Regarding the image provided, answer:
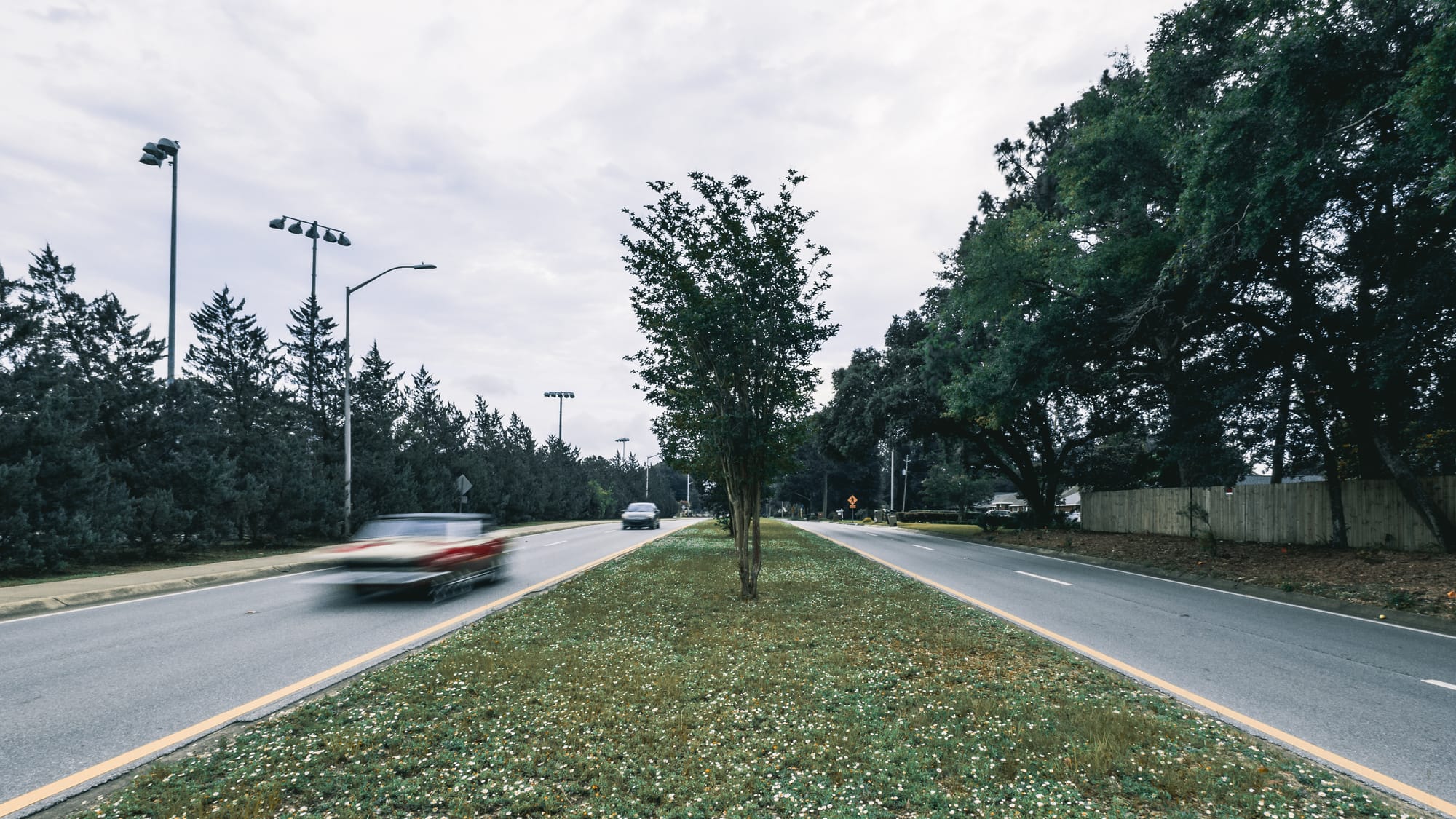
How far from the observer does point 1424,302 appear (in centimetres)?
1176

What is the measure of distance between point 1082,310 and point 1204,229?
5.73m

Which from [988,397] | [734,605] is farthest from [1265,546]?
[734,605]

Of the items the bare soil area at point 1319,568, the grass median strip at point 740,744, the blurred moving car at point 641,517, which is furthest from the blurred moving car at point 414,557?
the blurred moving car at point 641,517

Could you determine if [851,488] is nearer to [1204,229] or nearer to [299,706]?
[1204,229]

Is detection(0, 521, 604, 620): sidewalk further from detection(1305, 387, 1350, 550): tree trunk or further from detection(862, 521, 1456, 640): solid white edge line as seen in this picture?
detection(1305, 387, 1350, 550): tree trunk

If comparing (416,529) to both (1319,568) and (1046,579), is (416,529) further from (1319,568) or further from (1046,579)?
(1319,568)

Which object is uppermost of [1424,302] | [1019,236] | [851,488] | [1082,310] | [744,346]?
[1019,236]

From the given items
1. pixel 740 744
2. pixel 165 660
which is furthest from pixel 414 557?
pixel 740 744

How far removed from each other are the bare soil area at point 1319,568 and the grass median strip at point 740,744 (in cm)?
842

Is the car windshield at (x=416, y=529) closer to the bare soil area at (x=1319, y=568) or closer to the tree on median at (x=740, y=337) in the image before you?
the tree on median at (x=740, y=337)

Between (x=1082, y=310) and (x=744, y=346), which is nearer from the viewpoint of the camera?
(x=744, y=346)

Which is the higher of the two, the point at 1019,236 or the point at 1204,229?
the point at 1019,236

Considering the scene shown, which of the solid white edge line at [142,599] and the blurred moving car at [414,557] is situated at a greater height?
the blurred moving car at [414,557]

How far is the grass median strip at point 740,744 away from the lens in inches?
138
